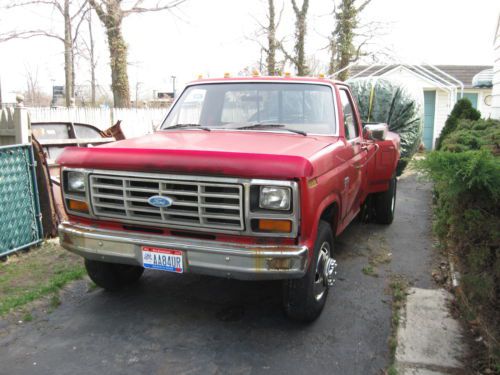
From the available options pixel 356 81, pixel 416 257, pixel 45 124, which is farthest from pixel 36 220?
pixel 356 81

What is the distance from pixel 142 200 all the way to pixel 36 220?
2.99 metres

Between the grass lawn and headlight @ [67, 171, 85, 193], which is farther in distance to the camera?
the grass lawn

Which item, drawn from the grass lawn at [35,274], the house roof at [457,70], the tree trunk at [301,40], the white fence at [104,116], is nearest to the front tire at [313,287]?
the grass lawn at [35,274]

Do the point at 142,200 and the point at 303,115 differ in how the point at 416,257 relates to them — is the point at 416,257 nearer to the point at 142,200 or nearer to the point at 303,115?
the point at 303,115

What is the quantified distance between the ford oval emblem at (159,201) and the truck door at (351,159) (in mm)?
1624

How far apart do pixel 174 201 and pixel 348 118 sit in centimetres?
236

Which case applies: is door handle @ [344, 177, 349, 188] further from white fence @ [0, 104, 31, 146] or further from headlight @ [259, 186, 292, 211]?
white fence @ [0, 104, 31, 146]

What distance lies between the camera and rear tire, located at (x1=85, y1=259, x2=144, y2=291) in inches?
159

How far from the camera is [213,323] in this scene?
3697 mm

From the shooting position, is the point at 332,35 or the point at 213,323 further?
the point at 332,35

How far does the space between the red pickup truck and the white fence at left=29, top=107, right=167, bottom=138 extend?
32.5ft

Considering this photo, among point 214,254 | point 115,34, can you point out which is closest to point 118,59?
point 115,34

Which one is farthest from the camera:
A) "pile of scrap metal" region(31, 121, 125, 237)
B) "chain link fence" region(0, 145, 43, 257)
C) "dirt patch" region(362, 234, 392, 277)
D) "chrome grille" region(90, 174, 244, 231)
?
"pile of scrap metal" region(31, 121, 125, 237)

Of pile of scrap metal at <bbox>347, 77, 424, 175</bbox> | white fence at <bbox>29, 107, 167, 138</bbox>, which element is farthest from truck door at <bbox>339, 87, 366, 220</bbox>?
white fence at <bbox>29, 107, 167, 138</bbox>
